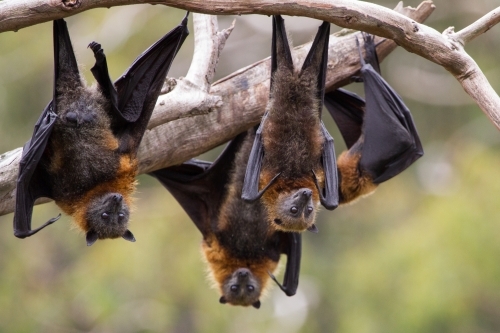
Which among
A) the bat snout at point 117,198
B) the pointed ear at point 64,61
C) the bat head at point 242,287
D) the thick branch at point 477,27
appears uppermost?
the thick branch at point 477,27

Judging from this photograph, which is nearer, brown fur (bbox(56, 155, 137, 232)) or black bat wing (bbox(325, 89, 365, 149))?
brown fur (bbox(56, 155, 137, 232))

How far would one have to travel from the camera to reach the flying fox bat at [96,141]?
20.6ft

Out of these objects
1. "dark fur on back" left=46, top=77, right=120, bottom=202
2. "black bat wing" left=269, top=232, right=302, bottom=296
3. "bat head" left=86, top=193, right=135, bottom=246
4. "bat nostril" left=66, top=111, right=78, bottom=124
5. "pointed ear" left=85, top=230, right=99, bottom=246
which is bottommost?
"black bat wing" left=269, top=232, right=302, bottom=296

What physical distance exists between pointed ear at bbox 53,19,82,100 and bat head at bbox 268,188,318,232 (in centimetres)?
227

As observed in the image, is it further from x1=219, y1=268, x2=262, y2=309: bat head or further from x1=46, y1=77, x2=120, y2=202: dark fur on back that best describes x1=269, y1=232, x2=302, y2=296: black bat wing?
x1=46, y1=77, x2=120, y2=202: dark fur on back

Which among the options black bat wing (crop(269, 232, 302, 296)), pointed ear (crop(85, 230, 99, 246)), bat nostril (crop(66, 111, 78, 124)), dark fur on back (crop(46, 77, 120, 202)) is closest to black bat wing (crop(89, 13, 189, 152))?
dark fur on back (crop(46, 77, 120, 202))

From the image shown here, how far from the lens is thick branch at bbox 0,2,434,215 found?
272 inches

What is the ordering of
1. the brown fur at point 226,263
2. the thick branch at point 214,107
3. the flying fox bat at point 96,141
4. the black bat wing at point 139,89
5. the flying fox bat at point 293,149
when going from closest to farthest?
1. the flying fox bat at point 96,141
2. the black bat wing at point 139,89
3. the flying fox bat at point 293,149
4. the thick branch at point 214,107
5. the brown fur at point 226,263

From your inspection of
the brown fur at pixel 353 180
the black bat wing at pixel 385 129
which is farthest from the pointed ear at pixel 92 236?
the black bat wing at pixel 385 129

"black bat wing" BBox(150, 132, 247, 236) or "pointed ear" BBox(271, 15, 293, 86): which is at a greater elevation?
"pointed ear" BBox(271, 15, 293, 86)

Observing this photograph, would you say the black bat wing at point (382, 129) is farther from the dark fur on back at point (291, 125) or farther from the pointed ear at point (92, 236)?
the pointed ear at point (92, 236)

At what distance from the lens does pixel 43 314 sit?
15430 mm

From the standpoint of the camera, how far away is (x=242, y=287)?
852cm

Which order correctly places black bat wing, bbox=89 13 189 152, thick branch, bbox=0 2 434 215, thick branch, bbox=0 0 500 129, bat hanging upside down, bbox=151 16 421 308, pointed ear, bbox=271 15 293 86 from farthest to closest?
1. bat hanging upside down, bbox=151 16 421 308
2. thick branch, bbox=0 2 434 215
3. black bat wing, bbox=89 13 189 152
4. pointed ear, bbox=271 15 293 86
5. thick branch, bbox=0 0 500 129
